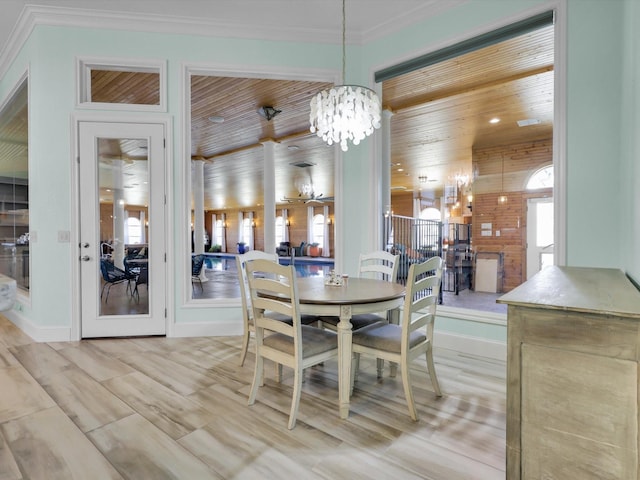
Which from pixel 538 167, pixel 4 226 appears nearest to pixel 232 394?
pixel 4 226

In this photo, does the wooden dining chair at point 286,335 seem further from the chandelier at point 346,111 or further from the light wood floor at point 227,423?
the chandelier at point 346,111

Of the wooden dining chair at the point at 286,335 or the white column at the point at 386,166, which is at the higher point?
the white column at the point at 386,166

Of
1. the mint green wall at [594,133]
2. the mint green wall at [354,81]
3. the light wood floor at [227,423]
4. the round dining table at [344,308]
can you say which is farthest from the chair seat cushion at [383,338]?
the mint green wall at [594,133]

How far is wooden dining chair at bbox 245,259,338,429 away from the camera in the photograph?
6.50ft

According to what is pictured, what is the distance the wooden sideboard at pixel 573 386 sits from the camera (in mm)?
1039

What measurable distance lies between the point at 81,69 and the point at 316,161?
5.64 metres

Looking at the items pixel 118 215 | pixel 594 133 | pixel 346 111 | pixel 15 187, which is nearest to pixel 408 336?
pixel 346 111

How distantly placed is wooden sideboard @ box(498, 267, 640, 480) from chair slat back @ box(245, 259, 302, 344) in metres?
1.06

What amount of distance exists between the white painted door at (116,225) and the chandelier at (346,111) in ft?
6.23

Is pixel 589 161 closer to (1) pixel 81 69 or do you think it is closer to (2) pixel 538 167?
(2) pixel 538 167

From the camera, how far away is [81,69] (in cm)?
352

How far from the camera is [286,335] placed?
7.20ft

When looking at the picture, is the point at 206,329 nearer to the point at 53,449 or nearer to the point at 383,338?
the point at 53,449

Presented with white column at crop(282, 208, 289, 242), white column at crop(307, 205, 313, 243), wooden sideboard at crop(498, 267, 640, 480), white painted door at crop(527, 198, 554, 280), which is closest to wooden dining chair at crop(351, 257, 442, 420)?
wooden sideboard at crop(498, 267, 640, 480)
